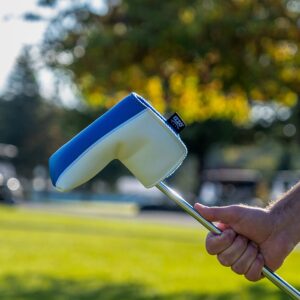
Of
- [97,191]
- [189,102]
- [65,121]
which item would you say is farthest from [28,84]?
[189,102]

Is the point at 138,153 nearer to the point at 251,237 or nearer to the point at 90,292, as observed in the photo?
the point at 251,237

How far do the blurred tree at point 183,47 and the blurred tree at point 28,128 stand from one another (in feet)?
186

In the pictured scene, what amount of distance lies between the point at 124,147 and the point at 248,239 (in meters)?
0.47

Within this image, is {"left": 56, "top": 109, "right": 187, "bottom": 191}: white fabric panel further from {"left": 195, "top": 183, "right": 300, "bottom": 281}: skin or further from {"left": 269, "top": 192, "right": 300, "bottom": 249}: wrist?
{"left": 269, "top": 192, "right": 300, "bottom": 249}: wrist

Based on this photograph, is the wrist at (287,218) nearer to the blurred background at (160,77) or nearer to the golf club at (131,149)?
the golf club at (131,149)

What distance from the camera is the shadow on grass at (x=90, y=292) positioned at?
8.02 metres

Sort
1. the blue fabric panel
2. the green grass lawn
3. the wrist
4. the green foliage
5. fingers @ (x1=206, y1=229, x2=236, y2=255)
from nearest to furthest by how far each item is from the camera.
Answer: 1. the blue fabric panel
2. fingers @ (x1=206, y1=229, x2=236, y2=255)
3. the wrist
4. the green grass lawn
5. the green foliage

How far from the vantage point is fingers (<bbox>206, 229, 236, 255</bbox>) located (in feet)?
8.23

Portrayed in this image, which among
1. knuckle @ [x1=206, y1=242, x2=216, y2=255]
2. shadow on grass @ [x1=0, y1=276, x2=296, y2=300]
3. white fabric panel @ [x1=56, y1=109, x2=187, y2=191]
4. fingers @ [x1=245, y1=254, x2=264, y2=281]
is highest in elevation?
white fabric panel @ [x1=56, y1=109, x2=187, y2=191]

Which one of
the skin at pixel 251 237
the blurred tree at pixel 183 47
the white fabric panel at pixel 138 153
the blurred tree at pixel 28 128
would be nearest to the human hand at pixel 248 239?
the skin at pixel 251 237

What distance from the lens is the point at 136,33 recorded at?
1047cm

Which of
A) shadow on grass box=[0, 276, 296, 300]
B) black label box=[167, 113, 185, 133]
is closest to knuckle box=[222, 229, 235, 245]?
black label box=[167, 113, 185, 133]

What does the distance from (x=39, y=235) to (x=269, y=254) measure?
14.5 metres

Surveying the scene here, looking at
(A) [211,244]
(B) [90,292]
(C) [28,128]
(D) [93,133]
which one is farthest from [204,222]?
(C) [28,128]
